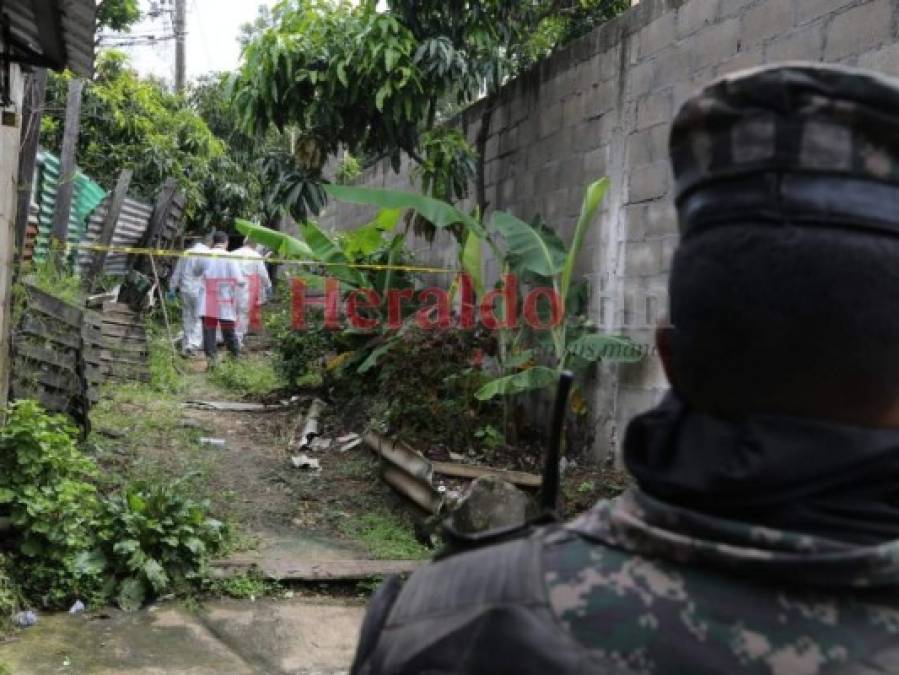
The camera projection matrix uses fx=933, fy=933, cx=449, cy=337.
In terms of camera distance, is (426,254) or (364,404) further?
(426,254)

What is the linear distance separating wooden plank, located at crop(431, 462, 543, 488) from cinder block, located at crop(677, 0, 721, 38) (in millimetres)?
→ 2606

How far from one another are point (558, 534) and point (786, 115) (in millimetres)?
433

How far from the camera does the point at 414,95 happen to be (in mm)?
6887

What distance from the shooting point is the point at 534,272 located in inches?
230

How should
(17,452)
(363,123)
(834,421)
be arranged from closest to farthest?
(834,421), (17,452), (363,123)

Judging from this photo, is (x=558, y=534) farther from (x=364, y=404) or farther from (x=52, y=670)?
(x=364, y=404)

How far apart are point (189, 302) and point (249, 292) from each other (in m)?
0.75

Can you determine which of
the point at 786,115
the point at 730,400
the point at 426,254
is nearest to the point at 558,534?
the point at 730,400

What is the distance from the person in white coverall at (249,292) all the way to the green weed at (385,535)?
5604 mm

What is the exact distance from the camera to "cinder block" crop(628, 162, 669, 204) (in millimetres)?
5164

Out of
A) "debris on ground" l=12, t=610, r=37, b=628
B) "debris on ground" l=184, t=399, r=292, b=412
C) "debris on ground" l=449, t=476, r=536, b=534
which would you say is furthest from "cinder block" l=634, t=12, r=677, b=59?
"debris on ground" l=184, t=399, r=292, b=412

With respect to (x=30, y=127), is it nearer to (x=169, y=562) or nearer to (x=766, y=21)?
(x=169, y=562)

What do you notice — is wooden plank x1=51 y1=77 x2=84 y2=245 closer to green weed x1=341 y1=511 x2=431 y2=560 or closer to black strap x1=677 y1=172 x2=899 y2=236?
green weed x1=341 y1=511 x2=431 y2=560

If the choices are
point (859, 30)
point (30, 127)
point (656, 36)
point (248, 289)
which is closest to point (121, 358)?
point (248, 289)
